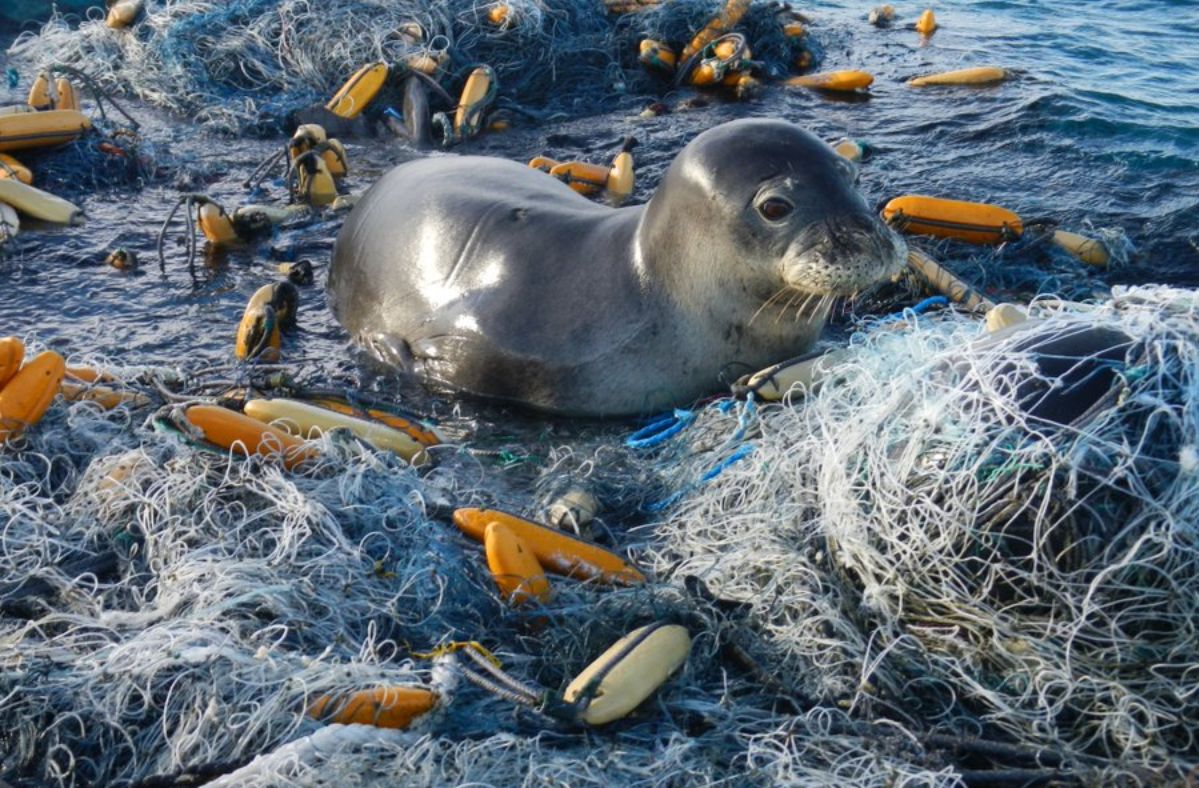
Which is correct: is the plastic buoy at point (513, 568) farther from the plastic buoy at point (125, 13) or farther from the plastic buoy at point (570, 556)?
the plastic buoy at point (125, 13)

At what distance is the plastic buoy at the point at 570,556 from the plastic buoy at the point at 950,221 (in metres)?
3.93

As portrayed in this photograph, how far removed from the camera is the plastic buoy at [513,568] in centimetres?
416

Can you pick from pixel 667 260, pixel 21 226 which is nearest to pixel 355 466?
pixel 667 260

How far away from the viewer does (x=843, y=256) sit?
5488 mm

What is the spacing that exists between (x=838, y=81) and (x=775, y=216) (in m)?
6.61

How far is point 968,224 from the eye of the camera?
24.9 ft

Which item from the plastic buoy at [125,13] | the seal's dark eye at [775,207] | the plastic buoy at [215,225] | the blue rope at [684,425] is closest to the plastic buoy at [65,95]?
the plastic buoy at [125,13]

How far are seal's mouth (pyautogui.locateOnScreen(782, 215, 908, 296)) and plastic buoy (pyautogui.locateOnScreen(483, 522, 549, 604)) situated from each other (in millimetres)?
1976

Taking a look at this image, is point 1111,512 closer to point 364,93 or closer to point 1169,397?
point 1169,397

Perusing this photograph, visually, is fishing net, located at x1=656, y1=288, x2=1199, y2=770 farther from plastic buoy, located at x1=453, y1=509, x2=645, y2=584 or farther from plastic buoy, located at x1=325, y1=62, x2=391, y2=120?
plastic buoy, located at x1=325, y1=62, x2=391, y2=120

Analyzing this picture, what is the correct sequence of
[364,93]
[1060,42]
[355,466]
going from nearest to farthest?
1. [355,466]
2. [364,93]
3. [1060,42]

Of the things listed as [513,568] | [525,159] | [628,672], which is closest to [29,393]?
[513,568]

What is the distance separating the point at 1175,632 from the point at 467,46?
30.7 feet

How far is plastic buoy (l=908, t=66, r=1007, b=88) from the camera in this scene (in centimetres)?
1180
